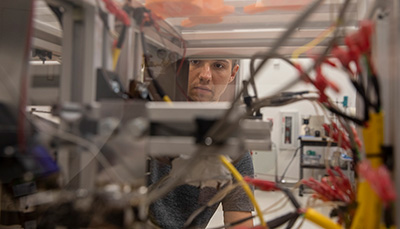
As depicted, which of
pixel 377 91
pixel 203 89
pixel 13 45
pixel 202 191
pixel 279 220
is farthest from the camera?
pixel 202 191

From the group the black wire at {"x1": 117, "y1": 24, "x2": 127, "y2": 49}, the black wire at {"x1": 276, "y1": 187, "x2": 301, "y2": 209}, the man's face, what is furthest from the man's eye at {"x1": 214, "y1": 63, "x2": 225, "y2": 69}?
the black wire at {"x1": 276, "y1": 187, "x2": 301, "y2": 209}

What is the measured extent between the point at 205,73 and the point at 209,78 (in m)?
0.02

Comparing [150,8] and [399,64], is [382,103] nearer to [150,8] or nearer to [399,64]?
[399,64]

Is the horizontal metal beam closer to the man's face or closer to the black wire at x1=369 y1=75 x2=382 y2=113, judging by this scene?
the man's face

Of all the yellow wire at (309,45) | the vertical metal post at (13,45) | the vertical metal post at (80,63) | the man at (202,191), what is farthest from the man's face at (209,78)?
the vertical metal post at (13,45)

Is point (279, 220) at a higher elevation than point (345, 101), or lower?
lower

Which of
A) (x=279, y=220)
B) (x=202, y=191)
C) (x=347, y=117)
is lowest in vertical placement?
(x=202, y=191)

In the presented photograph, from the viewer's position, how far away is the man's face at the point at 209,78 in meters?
0.98

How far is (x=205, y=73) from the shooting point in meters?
1.03

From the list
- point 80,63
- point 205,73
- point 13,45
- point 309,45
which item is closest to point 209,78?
point 205,73

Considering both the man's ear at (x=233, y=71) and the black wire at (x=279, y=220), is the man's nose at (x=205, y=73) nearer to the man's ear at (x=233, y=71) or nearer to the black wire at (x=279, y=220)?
the man's ear at (x=233, y=71)

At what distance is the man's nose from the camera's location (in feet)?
3.34

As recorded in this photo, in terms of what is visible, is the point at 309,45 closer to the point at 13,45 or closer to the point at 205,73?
the point at 205,73

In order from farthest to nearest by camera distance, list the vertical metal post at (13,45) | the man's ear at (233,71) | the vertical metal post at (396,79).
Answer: the man's ear at (233,71) < the vertical metal post at (13,45) < the vertical metal post at (396,79)
